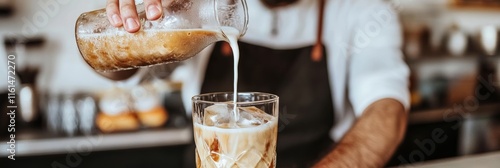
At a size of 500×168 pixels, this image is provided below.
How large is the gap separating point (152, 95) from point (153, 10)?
2603 mm

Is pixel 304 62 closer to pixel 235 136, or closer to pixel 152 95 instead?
pixel 235 136

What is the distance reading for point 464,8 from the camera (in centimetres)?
424

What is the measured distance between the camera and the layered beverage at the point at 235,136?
3.19 ft

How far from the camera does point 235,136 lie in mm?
970

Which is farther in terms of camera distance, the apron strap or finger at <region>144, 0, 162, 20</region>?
the apron strap

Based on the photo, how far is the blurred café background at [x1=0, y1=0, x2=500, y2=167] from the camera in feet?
10.1

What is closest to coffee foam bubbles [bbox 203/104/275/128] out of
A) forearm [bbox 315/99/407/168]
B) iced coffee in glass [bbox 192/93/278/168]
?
iced coffee in glass [bbox 192/93/278/168]

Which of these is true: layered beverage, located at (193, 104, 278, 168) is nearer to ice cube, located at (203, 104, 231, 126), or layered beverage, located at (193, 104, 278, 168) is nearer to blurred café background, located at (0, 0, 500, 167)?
ice cube, located at (203, 104, 231, 126)

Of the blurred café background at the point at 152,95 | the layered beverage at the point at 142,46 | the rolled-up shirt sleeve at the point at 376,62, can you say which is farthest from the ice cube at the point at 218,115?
the blurred café background at the point at 152,95

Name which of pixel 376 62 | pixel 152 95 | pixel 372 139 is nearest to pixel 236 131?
pixel 372 139

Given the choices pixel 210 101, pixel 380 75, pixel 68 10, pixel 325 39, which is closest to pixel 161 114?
pixel 68 10

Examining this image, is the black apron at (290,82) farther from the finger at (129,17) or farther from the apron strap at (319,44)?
the finger at (129,17)

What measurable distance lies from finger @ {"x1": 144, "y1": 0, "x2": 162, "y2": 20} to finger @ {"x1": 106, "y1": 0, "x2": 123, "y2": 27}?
7 cm

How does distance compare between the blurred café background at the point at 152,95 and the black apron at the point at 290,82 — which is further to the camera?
the blurred café background at the point at 152,95
